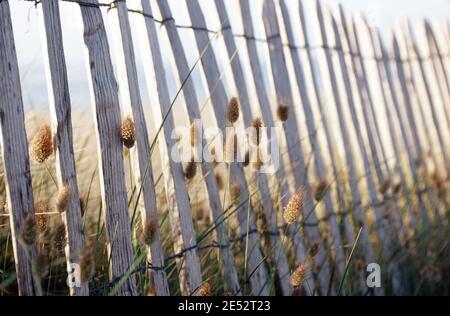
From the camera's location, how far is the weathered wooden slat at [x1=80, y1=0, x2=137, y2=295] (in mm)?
1696

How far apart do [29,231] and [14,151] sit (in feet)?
0.69

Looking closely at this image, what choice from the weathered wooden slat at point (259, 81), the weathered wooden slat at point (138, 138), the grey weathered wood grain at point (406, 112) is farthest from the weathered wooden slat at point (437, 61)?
the weathered wooden slat at point (138, 138)

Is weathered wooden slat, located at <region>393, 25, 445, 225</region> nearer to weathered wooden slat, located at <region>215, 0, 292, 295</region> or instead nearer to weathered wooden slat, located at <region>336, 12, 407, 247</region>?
weathered wooden slat, located at <region>336, 12, 407, 247</region>

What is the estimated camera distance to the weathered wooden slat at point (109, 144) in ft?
5.57

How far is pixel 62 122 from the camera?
5.29 feet

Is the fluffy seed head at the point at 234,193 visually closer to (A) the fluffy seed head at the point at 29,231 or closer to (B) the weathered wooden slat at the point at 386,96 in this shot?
(A) the fluffy seed head at the point at 29,231

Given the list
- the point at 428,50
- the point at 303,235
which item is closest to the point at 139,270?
the point at 303,235

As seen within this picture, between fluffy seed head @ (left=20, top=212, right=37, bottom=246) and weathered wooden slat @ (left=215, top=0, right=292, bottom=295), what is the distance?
108cm

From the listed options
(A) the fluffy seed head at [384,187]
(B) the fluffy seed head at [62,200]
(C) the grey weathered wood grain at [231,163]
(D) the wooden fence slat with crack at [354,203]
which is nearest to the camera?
(B) the fluffy seed head at [62,200]

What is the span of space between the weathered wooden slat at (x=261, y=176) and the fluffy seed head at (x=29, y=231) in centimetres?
108

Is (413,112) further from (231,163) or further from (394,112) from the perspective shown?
(231,163)

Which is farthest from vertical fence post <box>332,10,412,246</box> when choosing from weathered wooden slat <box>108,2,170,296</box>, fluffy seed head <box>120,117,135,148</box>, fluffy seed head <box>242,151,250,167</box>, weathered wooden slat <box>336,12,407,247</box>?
fluffy seed head <box>120,117,135,148</box>

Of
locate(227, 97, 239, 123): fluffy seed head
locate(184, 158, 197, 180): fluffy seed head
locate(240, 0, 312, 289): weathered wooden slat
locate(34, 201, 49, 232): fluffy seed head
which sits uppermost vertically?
locate(240, 0, 312, 289): weathered wooden slat

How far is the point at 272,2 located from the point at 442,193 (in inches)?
61.7
